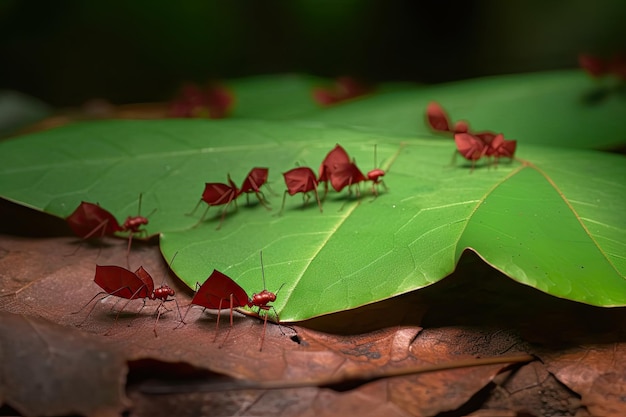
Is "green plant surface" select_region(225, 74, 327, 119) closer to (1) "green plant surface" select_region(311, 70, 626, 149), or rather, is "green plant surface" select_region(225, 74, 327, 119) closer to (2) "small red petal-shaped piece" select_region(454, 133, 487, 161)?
(1) "green plant surface" select_region(311, 70, 626, 149)

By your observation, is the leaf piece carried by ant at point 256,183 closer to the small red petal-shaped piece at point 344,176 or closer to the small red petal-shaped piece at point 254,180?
the small red petal-shaped piece at point 254,180

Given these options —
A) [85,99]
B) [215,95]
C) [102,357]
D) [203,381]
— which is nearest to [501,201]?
[203,381]

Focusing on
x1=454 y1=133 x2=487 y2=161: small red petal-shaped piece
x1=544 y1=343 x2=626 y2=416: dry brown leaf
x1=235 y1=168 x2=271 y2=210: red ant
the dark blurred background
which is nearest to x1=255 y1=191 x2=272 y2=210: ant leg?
x1=235 y1=168 x2=271 y2=210: red ant

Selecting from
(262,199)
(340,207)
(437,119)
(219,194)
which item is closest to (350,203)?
(340,207)

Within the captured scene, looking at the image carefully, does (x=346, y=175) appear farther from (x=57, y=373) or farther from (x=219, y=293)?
(x=57, y=373)

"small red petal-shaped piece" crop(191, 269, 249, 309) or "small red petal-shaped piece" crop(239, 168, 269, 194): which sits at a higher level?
"small red petal-shaped piece" crop(239, 168, 269, 194)

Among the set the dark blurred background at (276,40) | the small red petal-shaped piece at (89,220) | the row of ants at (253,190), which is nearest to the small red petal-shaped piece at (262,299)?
the row of ants at (253,190)

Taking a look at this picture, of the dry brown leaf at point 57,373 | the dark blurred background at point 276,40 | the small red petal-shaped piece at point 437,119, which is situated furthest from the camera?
the dark blurred background at point 276,40
